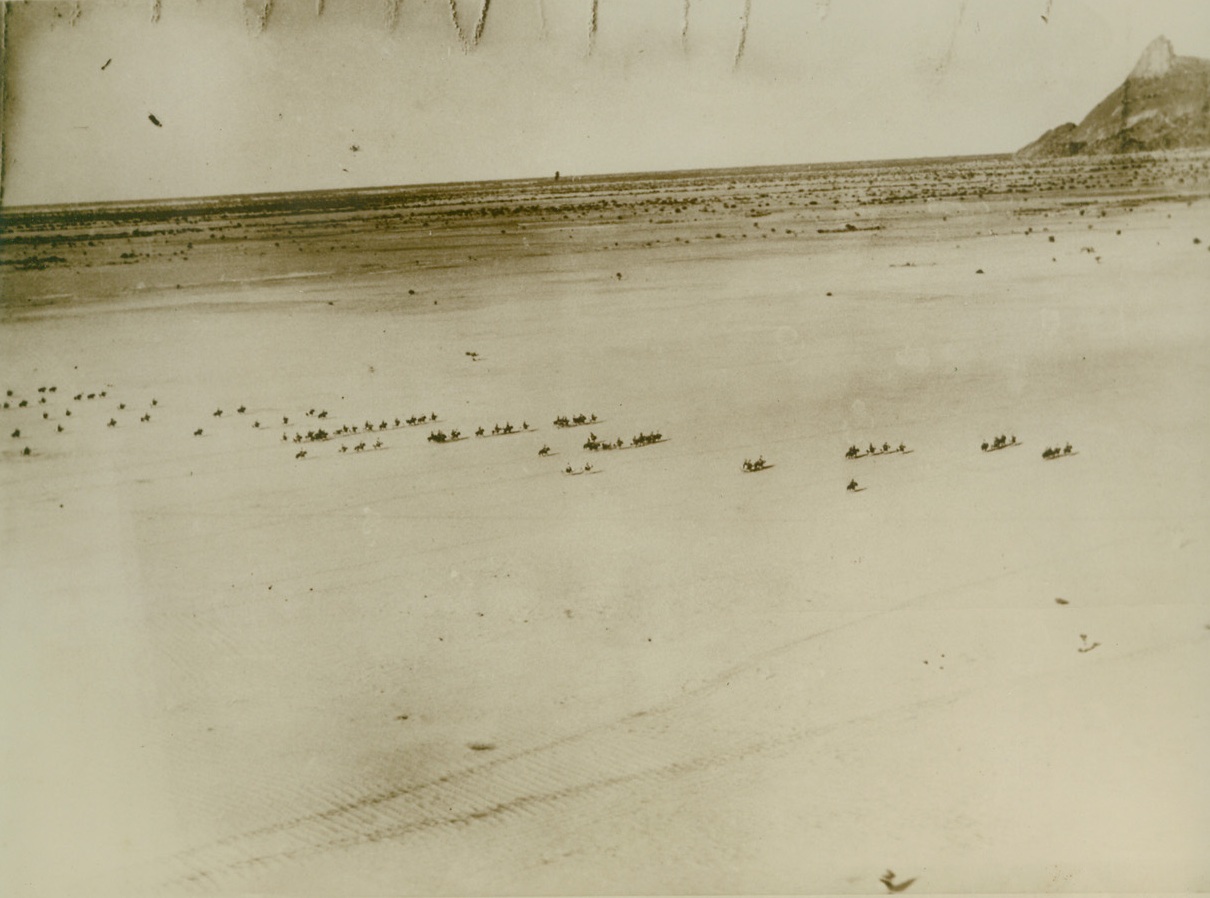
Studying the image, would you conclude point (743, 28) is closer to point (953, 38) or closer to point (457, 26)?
→ point (953, 38)

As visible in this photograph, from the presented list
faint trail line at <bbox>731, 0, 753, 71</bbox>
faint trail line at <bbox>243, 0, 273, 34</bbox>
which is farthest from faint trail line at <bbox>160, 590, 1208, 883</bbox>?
faint trail line at <bbox>243, 0, 273, 34</bbox>

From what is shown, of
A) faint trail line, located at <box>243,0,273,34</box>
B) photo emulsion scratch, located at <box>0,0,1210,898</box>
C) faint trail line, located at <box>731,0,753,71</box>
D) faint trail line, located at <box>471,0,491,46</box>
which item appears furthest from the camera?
faint trail line, located at <box>471,0,491,46</box>

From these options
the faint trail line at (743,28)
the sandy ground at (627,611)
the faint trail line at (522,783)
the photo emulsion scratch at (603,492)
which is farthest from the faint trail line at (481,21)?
the faint trail line at (522,783)

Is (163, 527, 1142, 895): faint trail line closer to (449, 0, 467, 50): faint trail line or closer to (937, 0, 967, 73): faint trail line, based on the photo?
(937, 0, 967, 73): faint trail line

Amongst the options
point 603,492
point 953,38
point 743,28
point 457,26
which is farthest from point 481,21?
point 603,492

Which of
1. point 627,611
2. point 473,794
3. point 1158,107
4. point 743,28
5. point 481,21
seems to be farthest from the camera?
point 1158,107

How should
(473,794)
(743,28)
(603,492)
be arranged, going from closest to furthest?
(473,794), (603,492), (743,28)
